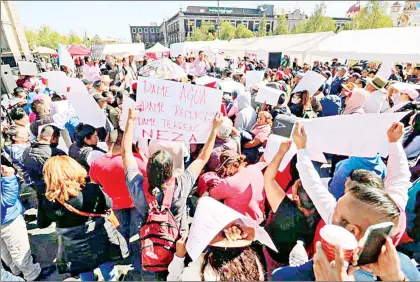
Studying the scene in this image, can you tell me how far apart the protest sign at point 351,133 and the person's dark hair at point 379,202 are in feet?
2.03

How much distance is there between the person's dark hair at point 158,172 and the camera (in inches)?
70.6

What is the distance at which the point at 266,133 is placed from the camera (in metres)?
3.45

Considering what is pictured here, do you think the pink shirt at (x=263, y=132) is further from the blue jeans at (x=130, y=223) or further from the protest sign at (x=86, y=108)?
the protest sign at (x=86, y=108)

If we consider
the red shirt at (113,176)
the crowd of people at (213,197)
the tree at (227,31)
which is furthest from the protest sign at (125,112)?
the tree at (227,31)

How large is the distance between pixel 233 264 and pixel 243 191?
0.97 metres

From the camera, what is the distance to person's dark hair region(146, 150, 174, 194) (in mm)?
1793

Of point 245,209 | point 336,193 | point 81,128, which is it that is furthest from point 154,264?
point 81,128

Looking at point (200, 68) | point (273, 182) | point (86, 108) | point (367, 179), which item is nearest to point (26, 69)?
point (200, 68)

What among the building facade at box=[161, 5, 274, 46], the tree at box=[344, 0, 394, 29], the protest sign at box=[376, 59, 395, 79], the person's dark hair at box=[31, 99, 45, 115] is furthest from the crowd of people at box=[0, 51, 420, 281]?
the building facade at box=[161, 5, 274, 46]

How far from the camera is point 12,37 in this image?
2002 cm

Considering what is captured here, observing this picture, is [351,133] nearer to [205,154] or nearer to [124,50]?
[205,154]

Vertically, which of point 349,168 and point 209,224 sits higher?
point 209,224

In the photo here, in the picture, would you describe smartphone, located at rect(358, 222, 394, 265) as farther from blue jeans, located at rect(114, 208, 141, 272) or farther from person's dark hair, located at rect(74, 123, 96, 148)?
person's dark hair, located at rect(74, 123, 96, 148)

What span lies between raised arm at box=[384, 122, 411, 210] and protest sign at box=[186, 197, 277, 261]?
100cm
